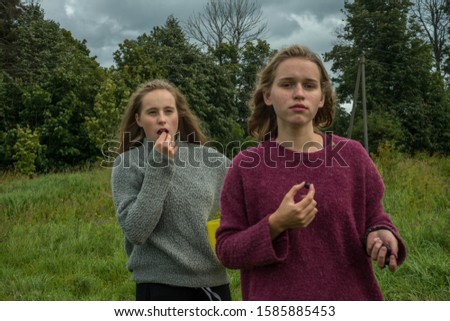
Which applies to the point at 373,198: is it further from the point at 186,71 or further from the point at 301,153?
the point at 186,71

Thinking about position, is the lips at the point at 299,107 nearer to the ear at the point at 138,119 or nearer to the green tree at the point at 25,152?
the ear at the point at 138,119

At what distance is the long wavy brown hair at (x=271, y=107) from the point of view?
155 cm

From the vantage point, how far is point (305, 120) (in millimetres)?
1470

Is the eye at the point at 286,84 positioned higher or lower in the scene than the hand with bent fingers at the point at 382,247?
higher

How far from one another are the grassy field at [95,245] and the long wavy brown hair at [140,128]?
7.09ft

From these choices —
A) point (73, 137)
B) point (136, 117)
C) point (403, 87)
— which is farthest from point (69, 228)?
point (403, 87)

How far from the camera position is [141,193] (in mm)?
1997

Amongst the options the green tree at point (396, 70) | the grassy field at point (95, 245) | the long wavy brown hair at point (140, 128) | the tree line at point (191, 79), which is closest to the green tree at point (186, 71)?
the tree line at point (191, 79)

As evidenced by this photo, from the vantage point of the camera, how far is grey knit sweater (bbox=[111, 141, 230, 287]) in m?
1.97

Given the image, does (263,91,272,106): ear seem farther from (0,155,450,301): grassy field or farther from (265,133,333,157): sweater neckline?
(0,155,450,301): grassy field

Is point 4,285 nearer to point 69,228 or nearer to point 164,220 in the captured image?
point 69,228

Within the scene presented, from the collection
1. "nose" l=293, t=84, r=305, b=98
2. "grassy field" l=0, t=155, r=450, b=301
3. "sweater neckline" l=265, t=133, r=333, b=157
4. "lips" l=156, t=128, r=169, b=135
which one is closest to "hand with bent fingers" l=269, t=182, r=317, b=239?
"sweater neckline" l=265, t=133, r=333, b=157

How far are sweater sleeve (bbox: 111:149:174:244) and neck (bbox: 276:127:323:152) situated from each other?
67 centimetres

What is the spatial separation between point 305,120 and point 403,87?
23.2 meters
